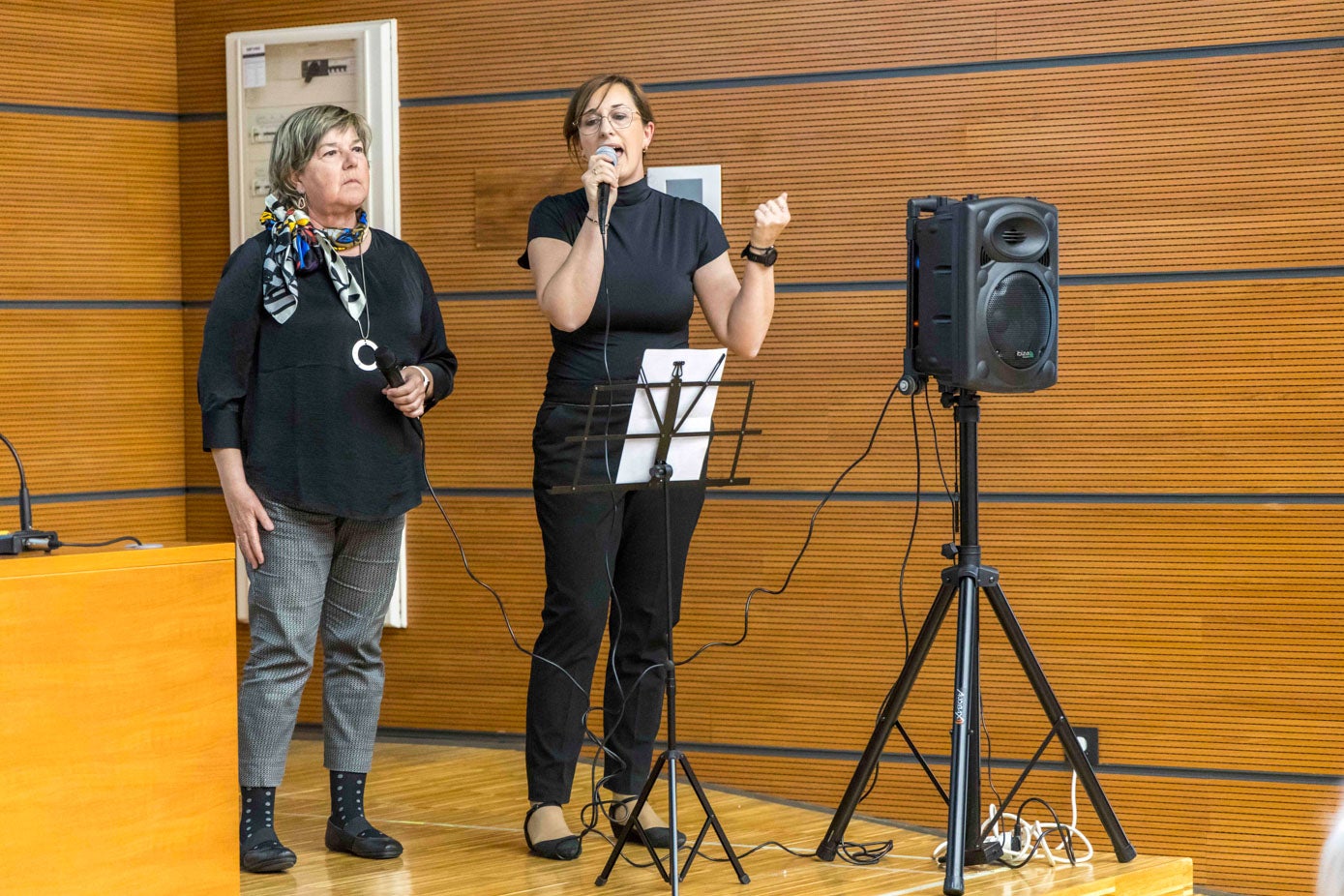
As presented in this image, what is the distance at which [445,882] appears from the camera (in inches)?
96.2

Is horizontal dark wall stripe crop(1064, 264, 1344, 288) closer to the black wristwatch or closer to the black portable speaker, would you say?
the black portable speaker

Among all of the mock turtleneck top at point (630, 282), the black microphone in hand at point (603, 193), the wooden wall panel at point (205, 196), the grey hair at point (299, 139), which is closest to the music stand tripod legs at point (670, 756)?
the mock turtleneck top at point (630, 282)

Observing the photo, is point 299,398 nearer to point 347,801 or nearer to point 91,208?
point 347,801

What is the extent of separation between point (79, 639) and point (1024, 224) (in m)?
1.63

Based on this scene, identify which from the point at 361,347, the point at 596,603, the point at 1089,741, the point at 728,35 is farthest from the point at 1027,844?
the point at 728,35

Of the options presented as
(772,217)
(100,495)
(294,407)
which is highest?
(772,217)

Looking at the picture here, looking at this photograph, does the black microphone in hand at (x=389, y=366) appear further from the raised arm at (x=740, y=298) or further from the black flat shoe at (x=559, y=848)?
the black flat shoe at (x=559, y=848)

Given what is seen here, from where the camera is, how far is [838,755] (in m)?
3.35

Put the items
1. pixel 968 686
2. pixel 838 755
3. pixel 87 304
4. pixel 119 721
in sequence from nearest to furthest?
1. pixel 119 721
2. pixel 968 686
3. pixel 838 755
4. pixel 87 304

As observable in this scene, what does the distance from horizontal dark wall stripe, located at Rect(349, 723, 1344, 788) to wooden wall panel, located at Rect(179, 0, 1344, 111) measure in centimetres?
161

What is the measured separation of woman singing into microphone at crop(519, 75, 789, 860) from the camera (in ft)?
8.30

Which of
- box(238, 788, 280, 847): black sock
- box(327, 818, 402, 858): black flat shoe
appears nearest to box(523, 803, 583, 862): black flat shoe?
box(327, 818, 402, 858): black flat shoe

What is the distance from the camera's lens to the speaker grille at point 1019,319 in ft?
7.80

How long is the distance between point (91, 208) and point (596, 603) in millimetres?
1966
